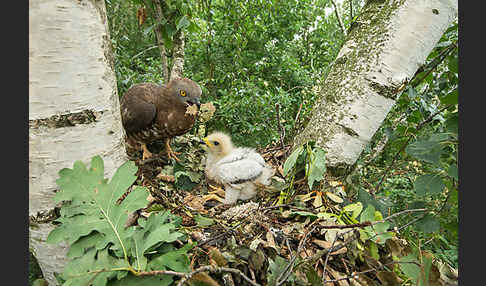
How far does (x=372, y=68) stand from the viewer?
1.13m

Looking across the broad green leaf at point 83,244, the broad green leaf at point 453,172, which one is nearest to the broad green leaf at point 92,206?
the broad green leaf at point 83,244

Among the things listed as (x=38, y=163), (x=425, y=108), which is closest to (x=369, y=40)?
(x=425, y=108)

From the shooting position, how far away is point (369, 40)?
3.83 ft

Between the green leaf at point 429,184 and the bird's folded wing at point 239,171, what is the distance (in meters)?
0.72

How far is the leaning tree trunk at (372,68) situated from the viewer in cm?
108

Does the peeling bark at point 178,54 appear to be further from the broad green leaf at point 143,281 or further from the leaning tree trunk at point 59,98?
the broad green leaf at point 143,281

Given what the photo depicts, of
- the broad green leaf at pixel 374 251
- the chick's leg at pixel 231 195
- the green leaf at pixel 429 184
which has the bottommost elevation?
the chick's leg at pixel 231 195

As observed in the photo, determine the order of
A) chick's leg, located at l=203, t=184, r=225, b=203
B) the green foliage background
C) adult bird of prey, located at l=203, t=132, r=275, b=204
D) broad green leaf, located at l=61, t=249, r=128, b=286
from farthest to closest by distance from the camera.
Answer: the green foliage background → chick's leg, located at l=203, t=184, r=225, b=203 → adult bird of prey, located at l=203, t=132, r=275, b=204 → broad green leaf, located at l=61, t=249, r=128, b=286

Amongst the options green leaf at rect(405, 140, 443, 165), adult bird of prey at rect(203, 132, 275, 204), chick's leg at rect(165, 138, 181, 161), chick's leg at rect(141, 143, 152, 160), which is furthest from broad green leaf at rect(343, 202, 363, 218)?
chick's leg at rect(141, 143, 152, 160)

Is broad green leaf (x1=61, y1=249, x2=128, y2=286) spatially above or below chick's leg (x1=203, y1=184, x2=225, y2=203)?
above

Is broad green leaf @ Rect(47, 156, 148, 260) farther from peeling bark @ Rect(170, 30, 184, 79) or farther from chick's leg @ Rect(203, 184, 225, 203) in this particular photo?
peeling bark @ Rect(170, 30, 184, 79)

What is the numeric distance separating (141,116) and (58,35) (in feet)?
3.50

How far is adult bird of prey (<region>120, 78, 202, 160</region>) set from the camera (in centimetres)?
178

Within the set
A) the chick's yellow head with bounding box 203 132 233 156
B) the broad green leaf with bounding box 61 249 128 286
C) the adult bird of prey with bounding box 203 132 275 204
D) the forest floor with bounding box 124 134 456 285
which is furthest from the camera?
the chick's yellow head with bounding box 203 132 233 156
